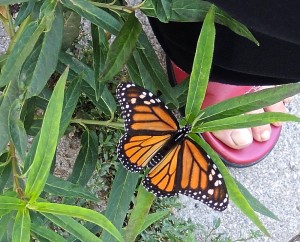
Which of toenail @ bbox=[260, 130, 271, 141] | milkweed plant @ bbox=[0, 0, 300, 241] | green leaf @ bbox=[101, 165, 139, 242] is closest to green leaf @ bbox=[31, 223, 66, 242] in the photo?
milkweed plant @ bbox=[0, 0, 300, 241]

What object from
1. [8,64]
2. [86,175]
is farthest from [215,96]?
[8,64]

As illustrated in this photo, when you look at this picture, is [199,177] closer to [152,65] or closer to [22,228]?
[152,65]

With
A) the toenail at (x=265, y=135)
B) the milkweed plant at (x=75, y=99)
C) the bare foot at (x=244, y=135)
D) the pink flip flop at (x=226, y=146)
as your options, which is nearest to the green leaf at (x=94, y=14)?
the milkweed plant at (x=75, y=99)

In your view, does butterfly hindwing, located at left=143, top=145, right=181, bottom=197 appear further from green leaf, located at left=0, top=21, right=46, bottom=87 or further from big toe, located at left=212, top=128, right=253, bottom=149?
big toe, located at left=212, top=128, right=253, bottom=149

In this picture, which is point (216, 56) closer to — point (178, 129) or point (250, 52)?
point (250, 52)

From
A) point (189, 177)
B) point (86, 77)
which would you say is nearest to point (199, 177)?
point (189, 177)
